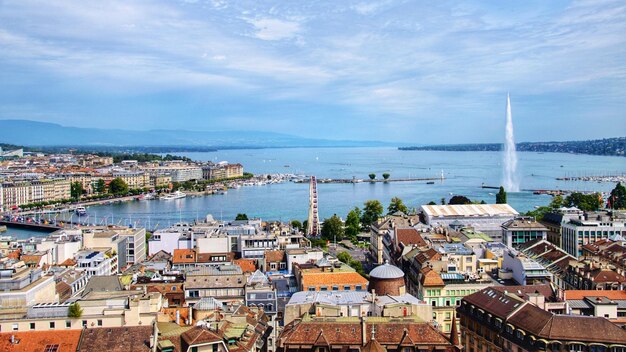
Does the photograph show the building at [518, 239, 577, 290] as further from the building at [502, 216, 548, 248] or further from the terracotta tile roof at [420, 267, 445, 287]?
the terracotta tile roof at [420, 267, 445, 287]

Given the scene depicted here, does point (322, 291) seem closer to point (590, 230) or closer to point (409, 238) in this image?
point (409, 238)

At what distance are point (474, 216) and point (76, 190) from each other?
85996mm

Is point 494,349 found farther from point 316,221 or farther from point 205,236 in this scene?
point 316,221

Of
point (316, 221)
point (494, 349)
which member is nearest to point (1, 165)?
point (316, 221)

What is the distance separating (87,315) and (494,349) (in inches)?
542

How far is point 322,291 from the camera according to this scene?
→ 25188 millimetres

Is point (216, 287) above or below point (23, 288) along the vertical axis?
below

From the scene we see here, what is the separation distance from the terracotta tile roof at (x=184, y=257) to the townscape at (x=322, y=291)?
107 mm

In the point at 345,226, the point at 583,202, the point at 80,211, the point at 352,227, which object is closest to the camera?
the point at 352,227

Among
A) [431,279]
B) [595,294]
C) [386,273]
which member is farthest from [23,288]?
[595,294]

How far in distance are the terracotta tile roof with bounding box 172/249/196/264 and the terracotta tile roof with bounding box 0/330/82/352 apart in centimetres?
1804

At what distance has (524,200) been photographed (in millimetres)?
101938

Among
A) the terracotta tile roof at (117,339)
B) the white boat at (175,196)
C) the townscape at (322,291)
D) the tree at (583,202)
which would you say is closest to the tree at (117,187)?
the white boat at (175,196)

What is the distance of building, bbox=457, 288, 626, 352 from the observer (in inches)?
739
